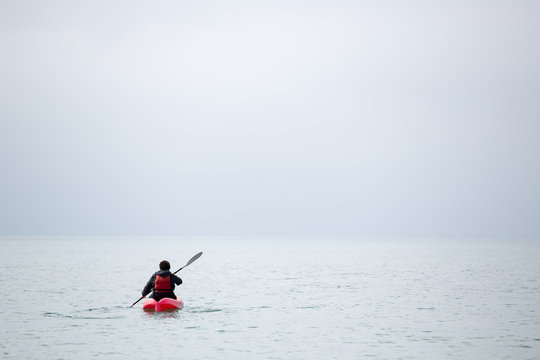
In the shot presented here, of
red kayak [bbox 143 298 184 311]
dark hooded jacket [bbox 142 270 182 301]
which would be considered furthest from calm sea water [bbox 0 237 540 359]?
dark hooded jacket [bbox 142 270 182 301]

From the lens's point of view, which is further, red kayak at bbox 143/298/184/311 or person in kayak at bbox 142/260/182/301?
red kayak at bbox 143/298/184/311

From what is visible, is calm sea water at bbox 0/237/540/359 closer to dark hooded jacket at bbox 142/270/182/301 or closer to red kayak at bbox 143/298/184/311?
red kayak at bbox 143/298/184/311

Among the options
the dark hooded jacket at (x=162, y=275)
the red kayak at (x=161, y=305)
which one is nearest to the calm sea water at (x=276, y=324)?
the red kayak at (x=161, y=305)

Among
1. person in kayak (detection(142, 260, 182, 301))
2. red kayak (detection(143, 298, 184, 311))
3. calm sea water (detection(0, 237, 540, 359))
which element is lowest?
calm sea water (detection(0, 237, 540, 359))

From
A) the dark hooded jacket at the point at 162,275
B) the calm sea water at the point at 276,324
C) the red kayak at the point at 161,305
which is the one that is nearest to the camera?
the calm sea water at the point at 276,324

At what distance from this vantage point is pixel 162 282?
27406 mm

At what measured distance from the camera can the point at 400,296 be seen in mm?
39906

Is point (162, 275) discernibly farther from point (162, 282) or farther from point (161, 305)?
point (161, 305)

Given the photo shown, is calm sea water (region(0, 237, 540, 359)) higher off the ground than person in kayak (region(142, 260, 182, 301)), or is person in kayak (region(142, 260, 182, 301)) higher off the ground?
person in kayak (region(142, 260, 182, 301))

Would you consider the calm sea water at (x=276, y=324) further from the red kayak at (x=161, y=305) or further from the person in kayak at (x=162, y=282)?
the person in kayak at (x=162, y=282)

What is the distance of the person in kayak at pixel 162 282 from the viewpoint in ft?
89.2

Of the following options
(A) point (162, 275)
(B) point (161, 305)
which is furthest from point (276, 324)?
(A) point (162, 275)

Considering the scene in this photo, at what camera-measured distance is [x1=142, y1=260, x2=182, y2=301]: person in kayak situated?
27.2 meters

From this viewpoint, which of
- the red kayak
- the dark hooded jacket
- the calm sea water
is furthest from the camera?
the red kayak
